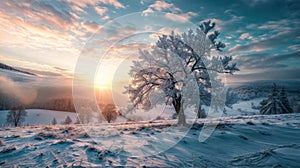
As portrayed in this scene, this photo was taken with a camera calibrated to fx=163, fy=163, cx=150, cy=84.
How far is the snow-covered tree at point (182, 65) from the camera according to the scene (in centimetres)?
1391

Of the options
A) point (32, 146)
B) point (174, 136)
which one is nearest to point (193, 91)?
point (174, 136)

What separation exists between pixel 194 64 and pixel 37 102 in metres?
171

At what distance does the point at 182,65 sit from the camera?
1406 cm

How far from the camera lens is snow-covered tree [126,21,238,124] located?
13.9 m

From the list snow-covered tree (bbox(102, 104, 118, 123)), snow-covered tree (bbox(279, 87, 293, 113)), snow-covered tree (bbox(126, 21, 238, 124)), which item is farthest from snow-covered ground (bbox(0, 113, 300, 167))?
snow-covered tree (bbox(102, 104, 118, 123))

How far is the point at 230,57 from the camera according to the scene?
14.1m

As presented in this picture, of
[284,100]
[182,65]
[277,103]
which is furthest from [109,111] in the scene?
[284,100]

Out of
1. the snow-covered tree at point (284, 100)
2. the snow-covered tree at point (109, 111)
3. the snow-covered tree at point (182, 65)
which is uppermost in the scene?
the snow-covered tree at point (182, 65)

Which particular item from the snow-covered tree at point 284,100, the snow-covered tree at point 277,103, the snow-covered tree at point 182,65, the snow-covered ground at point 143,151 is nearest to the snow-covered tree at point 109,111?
the snow-covered tree at point 182,65

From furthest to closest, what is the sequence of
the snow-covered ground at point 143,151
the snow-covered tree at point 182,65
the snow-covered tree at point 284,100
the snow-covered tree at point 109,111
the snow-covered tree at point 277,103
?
1. the snow-covered tree at point 109,111
2. the snow-covered tree at point 284,100
3. the snow-covered tree at point 277,103
4. the snow-covered tree at point 182,65
5. the snow-covered ground at point 143,151

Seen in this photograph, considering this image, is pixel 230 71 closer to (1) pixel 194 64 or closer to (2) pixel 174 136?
(1) pixel 194 64

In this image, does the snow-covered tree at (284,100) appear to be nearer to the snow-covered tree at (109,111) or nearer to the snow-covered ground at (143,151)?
the snow-covered ground at (143,151)

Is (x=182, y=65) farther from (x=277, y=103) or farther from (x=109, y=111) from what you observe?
(x=109, y=111)

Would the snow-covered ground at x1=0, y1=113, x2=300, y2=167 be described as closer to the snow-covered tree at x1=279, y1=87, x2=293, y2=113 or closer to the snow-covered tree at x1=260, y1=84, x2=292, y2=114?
the snow-covered tree at x1=260, y1=84, x2=292, y2=114
